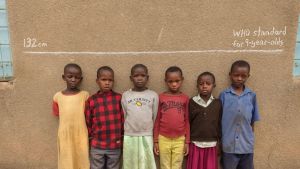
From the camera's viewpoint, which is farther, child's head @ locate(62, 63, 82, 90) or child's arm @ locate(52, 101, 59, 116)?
child's arm @ locate(52, 101, 59, 116)

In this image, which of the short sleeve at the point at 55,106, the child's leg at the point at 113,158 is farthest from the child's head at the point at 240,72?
the short sleeve at the point at 55,106

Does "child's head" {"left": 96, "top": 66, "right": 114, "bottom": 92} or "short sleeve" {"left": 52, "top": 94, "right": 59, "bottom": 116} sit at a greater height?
"child's head" {"left": 96, "top": 66, "right": 114, "bottom": 92}

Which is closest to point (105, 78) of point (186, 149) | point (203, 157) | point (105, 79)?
point (105, 79)

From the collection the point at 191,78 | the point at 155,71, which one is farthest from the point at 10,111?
the point at 191,78

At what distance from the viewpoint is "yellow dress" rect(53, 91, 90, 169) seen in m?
2.99

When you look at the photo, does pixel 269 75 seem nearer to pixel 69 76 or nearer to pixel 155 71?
pixel 155 71

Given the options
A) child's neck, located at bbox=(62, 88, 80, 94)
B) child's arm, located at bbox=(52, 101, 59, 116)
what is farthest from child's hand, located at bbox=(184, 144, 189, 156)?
child's arm, located at bbox=(52, 101, 59, 116)

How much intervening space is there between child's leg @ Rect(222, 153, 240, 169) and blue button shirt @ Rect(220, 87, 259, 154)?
0.21 ft

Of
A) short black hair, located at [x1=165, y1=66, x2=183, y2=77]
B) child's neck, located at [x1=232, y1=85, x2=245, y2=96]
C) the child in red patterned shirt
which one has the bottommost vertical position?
the child in red patterned shirt

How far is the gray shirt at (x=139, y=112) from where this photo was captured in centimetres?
292

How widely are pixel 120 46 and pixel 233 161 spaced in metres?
1.73

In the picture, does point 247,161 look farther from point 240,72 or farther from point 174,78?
point 174,78

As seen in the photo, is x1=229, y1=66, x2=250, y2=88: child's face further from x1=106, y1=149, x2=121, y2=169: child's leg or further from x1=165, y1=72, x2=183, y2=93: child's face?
x1=106, y1=149, x2=121, y2=169: child's leg

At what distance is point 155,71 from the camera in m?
3.15
